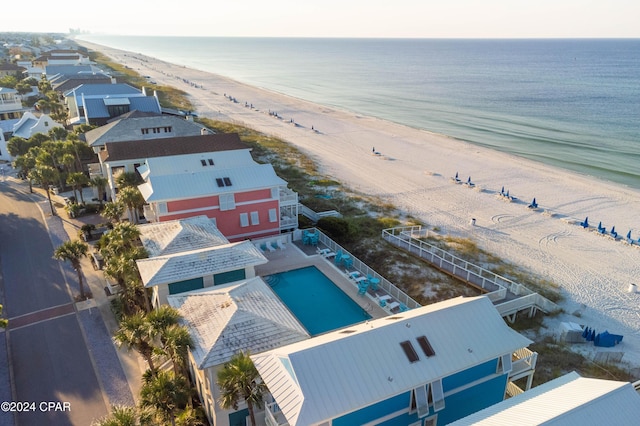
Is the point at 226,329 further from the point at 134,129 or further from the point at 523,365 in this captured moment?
the point at 134,129

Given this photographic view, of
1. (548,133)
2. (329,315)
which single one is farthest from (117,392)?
(548,133)

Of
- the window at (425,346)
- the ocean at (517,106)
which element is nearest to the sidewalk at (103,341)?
the window at (425,346)

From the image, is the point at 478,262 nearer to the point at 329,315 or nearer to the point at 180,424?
the point at 329,315

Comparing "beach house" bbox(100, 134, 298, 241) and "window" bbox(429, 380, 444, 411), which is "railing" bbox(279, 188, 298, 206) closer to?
"beach house" bbox(100, 134, 298, 241)

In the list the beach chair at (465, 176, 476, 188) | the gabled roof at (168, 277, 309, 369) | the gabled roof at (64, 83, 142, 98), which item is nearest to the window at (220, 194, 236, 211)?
the gabled roof at (168, 277, 309, 369)

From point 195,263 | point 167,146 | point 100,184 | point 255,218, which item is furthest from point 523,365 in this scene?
point 100,184

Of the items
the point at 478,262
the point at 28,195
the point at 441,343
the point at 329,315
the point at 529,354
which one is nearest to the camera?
the point at 441,343
